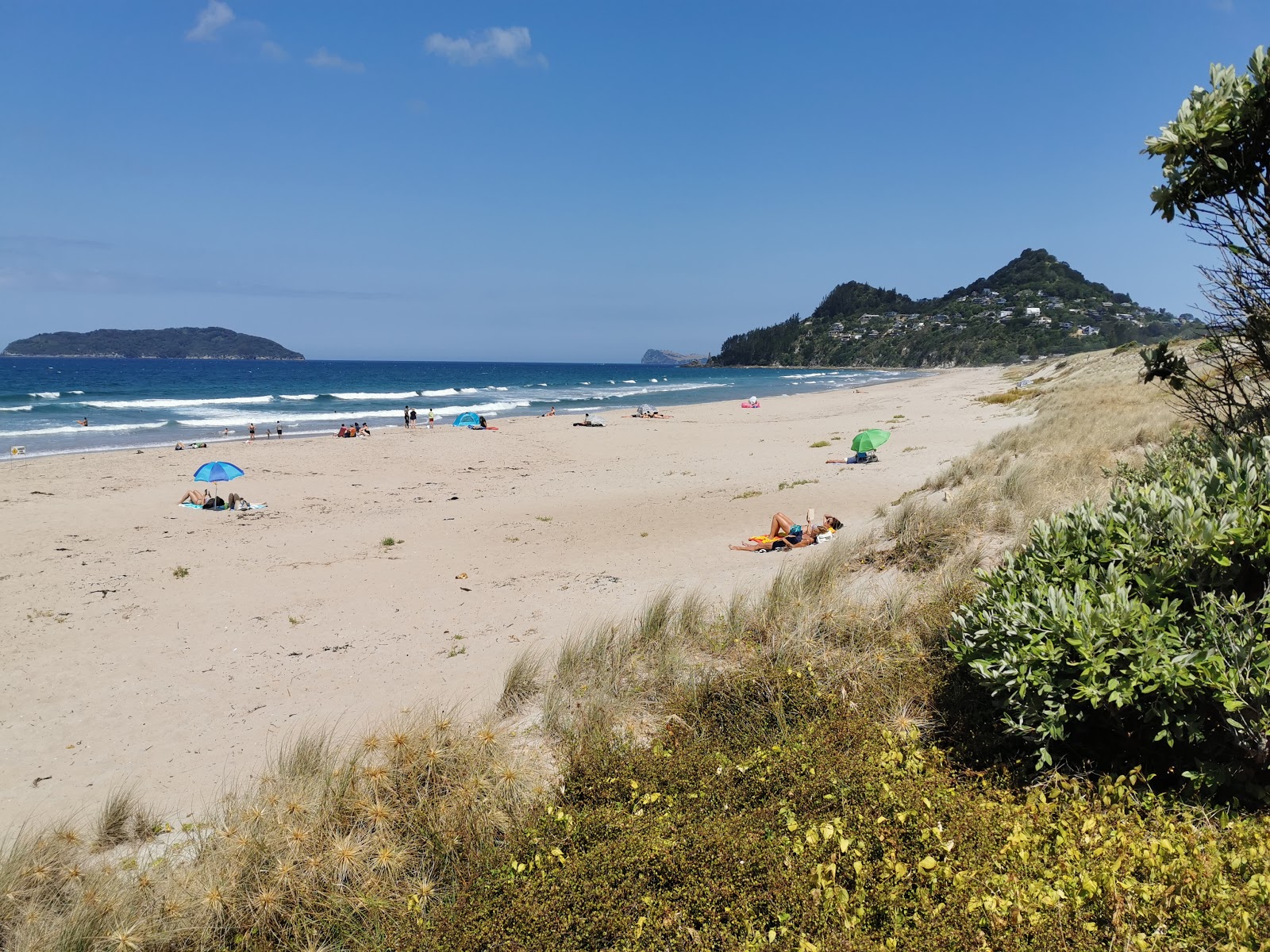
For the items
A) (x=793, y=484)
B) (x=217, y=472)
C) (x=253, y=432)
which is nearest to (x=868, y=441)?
(x=793, y=484)

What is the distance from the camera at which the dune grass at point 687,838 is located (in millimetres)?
2545

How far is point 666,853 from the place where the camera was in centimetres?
296

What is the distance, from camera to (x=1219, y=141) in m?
3.90

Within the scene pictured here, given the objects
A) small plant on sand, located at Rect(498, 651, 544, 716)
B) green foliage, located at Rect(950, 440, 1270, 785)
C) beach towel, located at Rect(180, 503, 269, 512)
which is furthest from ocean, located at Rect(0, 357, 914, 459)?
green foliage, located at Rect(950, 440, 1270, 785)

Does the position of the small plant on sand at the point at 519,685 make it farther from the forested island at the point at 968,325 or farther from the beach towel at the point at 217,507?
the forested island at the point at 968,325

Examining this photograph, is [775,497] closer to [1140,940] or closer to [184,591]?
[184,591]

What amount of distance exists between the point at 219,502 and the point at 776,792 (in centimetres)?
1601

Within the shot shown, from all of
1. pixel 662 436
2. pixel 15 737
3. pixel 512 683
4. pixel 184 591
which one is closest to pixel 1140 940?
pixel 512 683

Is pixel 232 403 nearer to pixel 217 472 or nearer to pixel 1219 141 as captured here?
pixel 217 472

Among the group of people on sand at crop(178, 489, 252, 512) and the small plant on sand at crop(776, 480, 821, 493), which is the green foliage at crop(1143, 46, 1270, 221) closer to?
the small plant on sand at crop(776, 480, 821, 493)

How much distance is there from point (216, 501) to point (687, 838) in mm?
16013

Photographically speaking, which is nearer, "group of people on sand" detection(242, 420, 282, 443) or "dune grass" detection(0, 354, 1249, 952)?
"dune grass" detection(0, 354, 1249, 952)

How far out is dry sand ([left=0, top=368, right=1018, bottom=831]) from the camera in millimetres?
5996

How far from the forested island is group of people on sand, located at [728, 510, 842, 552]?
4354 inches
